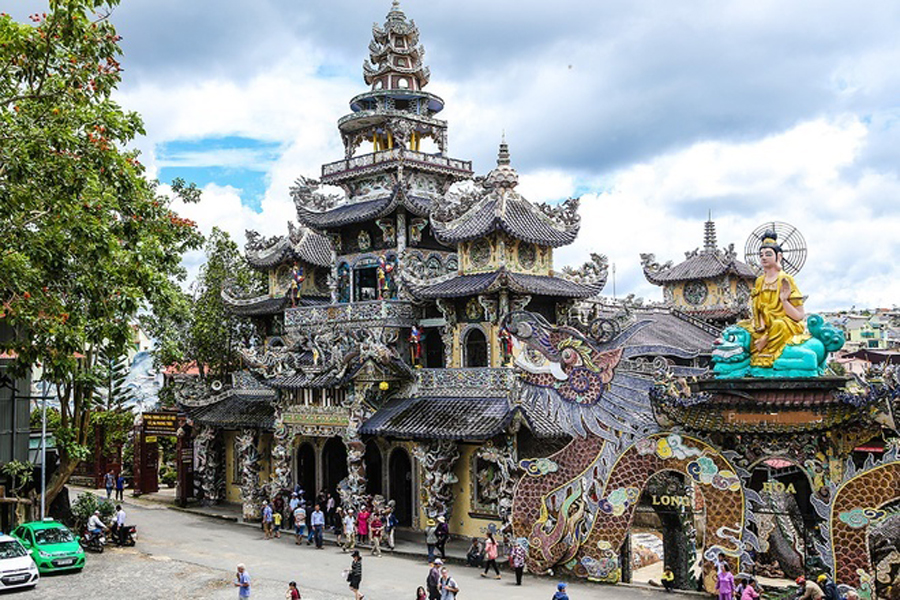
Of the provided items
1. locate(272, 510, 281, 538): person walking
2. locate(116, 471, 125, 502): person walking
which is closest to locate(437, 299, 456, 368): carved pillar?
locate(272, 510, 281, 538): person walking

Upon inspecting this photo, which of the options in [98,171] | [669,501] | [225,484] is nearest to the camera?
[98,171]

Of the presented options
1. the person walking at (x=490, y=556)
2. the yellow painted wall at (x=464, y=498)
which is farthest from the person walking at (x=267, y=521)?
the person walking at (x=490, y=556)

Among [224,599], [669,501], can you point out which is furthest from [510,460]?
[224,599]

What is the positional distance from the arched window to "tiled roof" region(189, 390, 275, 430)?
744 cm

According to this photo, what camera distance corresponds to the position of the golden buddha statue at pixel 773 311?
19.2 m

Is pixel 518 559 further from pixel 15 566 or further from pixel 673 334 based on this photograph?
pixel 673 334

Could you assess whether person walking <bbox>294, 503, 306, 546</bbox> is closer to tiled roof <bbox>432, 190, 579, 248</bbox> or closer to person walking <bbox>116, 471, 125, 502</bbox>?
tiled roof <bbox>432, 190, 579, 248</bbox>

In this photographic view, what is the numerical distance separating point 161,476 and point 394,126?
20068 mm

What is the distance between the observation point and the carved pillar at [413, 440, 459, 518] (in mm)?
25719

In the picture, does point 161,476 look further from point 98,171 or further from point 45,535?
point 98,171

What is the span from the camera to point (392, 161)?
32531 mm

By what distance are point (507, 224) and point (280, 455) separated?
1067 centimetres

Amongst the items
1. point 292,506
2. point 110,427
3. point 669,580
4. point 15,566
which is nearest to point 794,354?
point 669,580

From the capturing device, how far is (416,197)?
3272cm
